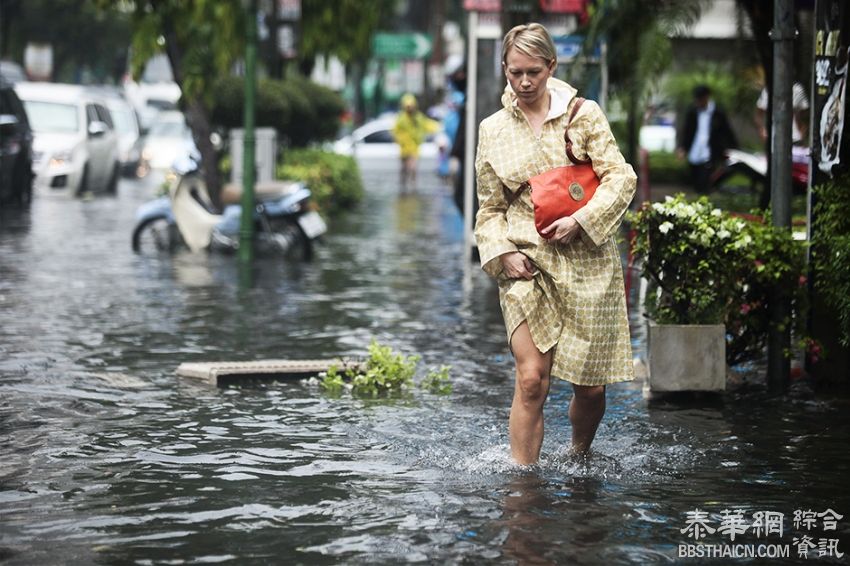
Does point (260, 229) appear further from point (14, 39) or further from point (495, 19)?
point (14, 39)

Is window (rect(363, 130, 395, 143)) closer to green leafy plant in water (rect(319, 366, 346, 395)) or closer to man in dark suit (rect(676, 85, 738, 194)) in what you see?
man in dark suit (rect(676, 85, 738, 194))

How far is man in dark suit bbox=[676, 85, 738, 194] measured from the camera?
72.9ft

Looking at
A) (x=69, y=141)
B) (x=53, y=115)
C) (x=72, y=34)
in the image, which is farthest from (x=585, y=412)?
(x=72, y=34)

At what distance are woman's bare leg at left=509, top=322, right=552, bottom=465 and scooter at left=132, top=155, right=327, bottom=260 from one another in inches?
413

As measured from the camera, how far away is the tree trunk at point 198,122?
18.9 metres

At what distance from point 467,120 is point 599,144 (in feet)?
35.8

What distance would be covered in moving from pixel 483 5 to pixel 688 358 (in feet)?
28.6

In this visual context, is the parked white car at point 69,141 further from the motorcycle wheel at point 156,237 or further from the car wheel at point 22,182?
the motorcycle wheel at point 156,237

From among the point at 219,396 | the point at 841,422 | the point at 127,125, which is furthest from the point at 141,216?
the point at 127,125

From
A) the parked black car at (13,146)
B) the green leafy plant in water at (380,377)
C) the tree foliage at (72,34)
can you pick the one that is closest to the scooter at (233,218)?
the parked black car at (13,146)

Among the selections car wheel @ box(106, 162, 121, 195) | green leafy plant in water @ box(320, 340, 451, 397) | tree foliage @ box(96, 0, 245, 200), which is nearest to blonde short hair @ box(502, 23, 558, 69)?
green leafy plant in water @ box(320, 340, 451, 397)

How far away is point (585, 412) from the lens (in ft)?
22.2

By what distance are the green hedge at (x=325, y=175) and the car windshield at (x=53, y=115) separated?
4888mm

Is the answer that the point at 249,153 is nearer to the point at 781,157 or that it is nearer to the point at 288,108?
the point at 288,108
